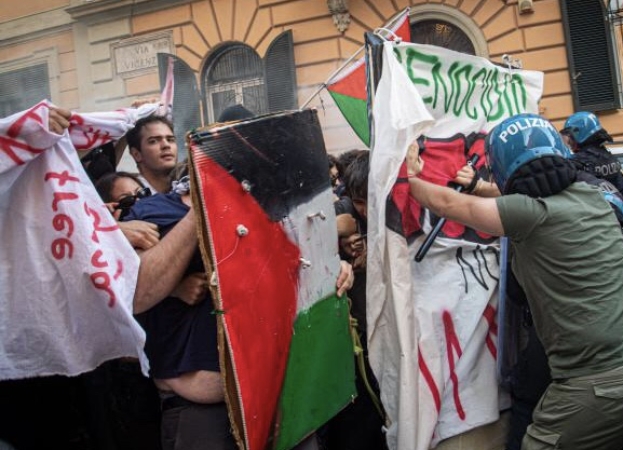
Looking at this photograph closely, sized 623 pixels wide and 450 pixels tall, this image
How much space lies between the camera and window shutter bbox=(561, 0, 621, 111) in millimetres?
9438

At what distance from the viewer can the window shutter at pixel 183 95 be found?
971 centimetres

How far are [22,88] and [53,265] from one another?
8.65 metres

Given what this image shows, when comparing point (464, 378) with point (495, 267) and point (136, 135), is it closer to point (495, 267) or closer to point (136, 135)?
point (495, 267)

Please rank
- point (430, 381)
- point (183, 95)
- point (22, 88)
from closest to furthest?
point (430, 381) → point (22, 88) → point (183, 95)

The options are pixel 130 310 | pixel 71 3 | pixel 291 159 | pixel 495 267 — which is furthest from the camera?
pixel 71 3

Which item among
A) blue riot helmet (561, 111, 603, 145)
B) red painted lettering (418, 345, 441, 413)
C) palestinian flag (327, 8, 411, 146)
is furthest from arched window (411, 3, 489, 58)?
red painted lettering (418, 345, 441, 413)

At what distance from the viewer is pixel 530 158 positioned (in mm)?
1995

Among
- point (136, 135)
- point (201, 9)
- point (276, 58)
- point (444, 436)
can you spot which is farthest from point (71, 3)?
point (444, 436)

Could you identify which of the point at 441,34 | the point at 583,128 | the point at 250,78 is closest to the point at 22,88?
the point at 250,78

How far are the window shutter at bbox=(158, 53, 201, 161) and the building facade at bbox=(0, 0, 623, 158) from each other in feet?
0.07

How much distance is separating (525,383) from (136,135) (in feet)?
6.42

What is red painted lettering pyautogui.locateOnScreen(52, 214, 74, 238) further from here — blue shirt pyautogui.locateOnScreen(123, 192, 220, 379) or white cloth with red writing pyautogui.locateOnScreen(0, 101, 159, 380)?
blue shirt pyautogui.locateOnScreen(123, 192, 220, 379)

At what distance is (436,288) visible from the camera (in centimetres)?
242

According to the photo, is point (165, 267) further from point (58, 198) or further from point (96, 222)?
point (58, 198)
